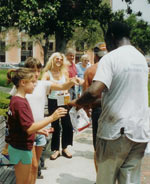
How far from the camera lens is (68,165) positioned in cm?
516

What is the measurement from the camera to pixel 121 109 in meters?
2.54

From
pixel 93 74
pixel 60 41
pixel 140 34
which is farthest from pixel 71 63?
pixel 140 34

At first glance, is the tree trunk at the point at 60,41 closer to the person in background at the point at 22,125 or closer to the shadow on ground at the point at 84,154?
the shadow on ground at the point at 84,154

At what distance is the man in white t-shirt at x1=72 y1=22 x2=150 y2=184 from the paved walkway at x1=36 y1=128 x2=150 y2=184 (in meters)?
1.90

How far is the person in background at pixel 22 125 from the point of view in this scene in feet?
9.57

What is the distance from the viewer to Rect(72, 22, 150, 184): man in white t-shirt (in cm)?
253

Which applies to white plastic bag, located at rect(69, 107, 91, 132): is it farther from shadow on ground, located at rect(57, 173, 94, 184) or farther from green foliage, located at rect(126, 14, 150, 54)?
green foliage, located at rect(126, 14, 150, 54)

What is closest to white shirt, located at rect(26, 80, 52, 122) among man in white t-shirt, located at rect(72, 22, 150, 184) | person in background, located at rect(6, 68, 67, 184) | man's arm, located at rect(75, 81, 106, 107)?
person in background, located at rect(6, 68, 67, 184)

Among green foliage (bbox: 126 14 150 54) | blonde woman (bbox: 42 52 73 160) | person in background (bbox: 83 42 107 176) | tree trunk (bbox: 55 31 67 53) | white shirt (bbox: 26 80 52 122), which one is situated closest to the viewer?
white shirt (bbox: 26 80 52 122)

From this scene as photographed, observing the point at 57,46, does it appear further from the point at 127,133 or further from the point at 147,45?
the point at 147,45

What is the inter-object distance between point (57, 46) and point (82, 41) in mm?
23877

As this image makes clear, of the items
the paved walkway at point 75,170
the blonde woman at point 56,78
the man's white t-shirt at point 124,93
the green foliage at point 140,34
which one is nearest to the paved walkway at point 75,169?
the paved walkway at point 75,170

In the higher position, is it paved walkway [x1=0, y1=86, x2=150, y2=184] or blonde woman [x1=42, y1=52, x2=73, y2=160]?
blonde woman [x1=42, y1=52, x2=73, y2=160]

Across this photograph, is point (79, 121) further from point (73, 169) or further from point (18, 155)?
point (73, 169)
